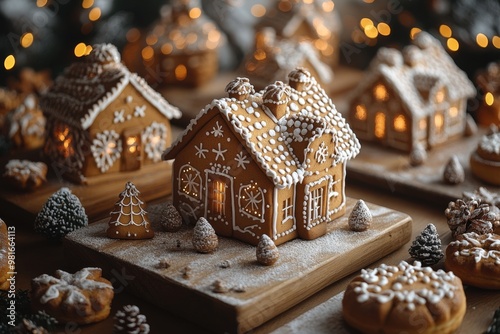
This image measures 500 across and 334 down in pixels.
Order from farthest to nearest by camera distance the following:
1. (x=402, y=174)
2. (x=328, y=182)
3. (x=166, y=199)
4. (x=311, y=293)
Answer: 1. (x=402, y=174)
2. (x=166, y=199)
3. (x=328, y=182)
4. (x=311, y=293)

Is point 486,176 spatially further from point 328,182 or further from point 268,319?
point 268,319

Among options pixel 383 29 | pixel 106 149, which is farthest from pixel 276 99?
pixel 383 29

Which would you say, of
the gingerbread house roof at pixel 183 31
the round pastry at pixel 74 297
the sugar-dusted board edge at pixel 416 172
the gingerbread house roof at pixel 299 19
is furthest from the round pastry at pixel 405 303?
the gingerbread house roof at pixel 299 19

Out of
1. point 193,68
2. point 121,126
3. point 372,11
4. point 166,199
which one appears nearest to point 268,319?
point 166,199

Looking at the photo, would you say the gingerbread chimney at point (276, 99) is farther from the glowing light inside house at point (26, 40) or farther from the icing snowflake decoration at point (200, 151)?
the glowing light inside house at point (26, 40)

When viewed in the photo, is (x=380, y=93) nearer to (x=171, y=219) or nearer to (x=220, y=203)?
(x=220, y=203)
